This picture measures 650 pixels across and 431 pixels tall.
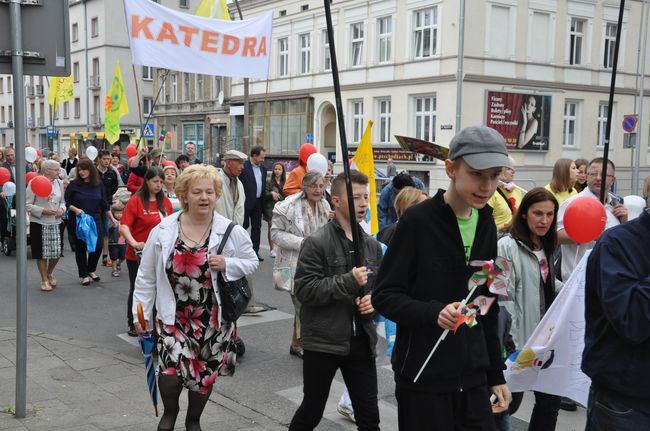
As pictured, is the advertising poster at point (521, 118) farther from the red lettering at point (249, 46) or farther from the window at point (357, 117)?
the red lettering at point (249, 46)

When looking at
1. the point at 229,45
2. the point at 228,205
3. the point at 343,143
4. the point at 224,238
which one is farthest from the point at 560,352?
the point at 229,45

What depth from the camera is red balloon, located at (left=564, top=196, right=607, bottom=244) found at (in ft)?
16.1

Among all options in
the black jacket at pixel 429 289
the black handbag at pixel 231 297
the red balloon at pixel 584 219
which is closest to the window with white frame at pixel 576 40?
the red balloon at pixel 584 219

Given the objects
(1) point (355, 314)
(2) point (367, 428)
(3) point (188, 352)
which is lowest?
(2) point (367, 428)

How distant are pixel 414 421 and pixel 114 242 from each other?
9548 mm

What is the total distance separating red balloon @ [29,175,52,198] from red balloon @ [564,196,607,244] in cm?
717

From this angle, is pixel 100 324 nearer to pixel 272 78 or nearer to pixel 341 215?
pixel 341 215

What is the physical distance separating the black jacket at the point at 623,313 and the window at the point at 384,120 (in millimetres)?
31802

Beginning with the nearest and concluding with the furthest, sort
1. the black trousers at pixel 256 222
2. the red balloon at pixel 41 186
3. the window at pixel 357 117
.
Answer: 1. the red balloon at pixel 41 186
2. the black trousers at pixel 256 222
3. the window at pixel 357 117

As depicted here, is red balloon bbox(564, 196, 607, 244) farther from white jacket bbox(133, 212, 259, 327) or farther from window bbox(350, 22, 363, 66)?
window bbox(350, 22, 363, 66)

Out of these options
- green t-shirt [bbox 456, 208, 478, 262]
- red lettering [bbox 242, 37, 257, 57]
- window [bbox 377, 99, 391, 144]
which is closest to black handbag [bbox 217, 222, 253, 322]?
green t-shirt [bbox 456, 208, 478, 262]

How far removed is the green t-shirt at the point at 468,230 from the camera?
2.84 meters

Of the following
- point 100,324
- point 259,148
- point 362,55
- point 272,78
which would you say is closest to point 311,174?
point 100,324

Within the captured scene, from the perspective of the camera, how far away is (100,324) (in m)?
7.87
